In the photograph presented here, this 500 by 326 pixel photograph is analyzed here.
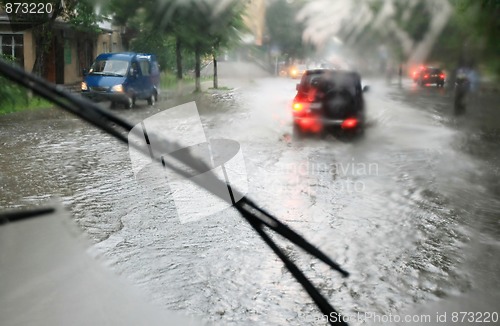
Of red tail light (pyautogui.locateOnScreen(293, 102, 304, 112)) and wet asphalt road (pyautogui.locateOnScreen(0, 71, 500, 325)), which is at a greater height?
red tail light (pyautogui.locateOnScreen(293, 102, 304, 112))

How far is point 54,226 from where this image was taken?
5.41 metres

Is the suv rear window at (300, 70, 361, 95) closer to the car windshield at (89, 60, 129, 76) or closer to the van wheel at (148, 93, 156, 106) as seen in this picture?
the van wheel at (148, 93, 156, 106)

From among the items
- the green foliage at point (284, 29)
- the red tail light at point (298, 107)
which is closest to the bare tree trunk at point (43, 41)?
the green foliage at point (284, 29)

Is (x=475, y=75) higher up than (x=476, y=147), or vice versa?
(x=475, y=75)

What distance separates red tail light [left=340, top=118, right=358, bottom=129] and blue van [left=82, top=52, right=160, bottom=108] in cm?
147

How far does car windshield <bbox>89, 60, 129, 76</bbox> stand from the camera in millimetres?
2180

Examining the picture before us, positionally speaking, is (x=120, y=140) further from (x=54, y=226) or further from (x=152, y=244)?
(x=54, y=226)

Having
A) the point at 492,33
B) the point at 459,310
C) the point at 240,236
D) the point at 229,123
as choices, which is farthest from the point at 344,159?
the point at 492,33

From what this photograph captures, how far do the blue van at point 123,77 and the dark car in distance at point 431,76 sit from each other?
4.56 ft

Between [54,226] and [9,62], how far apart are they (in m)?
4.03

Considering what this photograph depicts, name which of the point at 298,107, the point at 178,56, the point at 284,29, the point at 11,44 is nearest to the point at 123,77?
the point at 11,44

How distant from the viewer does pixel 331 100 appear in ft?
11.4

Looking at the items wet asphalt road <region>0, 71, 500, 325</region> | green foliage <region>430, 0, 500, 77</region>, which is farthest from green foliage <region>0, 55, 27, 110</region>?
green foliage <region>430, 0, 500, 77</region>

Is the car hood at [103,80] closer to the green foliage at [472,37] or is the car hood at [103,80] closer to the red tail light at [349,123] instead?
the green foliage at [472,37]
